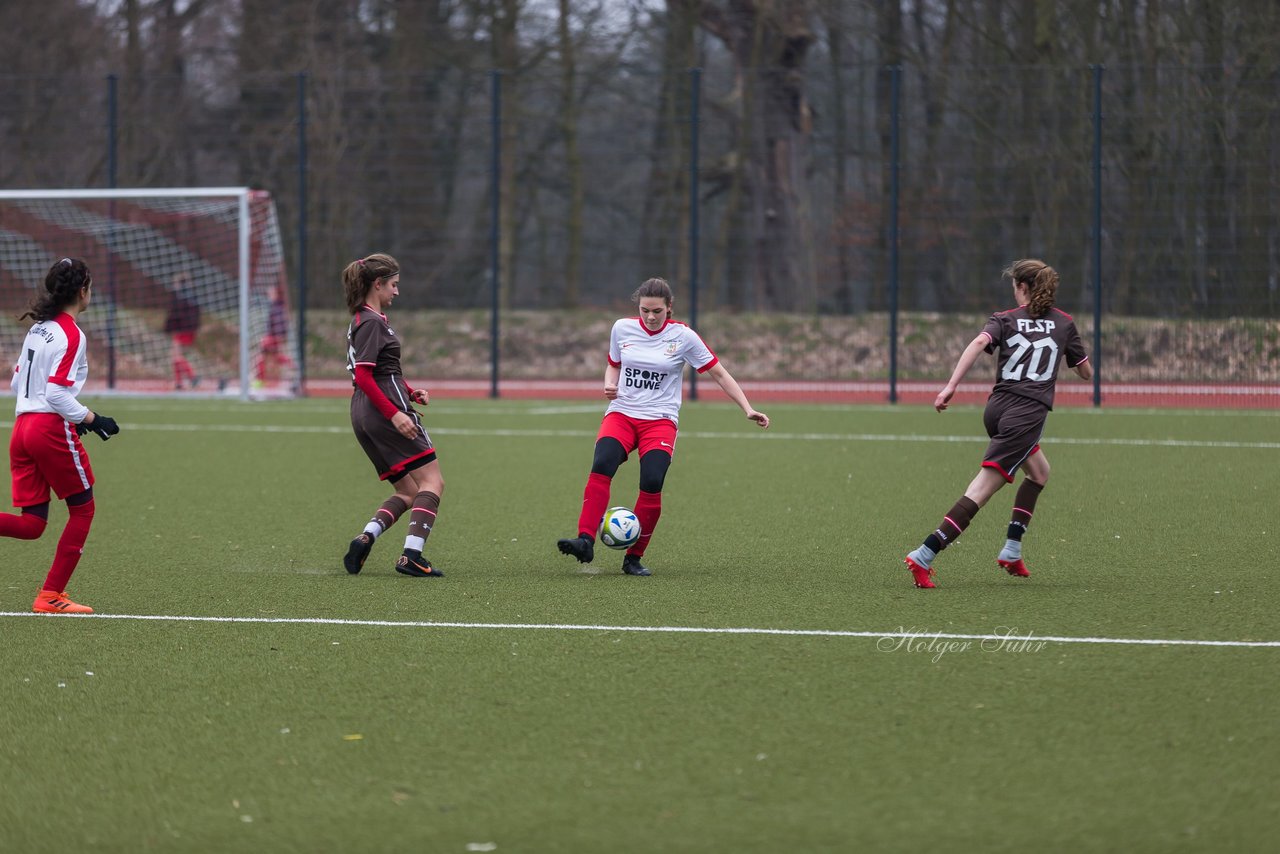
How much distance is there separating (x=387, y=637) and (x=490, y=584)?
4.24ft

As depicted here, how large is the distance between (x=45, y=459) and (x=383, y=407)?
1.58 metres

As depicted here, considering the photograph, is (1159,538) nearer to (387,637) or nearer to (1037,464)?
(1037,464)

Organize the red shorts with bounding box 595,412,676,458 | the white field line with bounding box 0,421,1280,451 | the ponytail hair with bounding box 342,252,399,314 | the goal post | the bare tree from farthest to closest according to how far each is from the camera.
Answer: the bare tree → the goal post → the white field line with bounding box 0,421,1280,451 → the red shorts with bounding box 595,412,676,458 → the ponytail hair with bounding box 342,252,399,314

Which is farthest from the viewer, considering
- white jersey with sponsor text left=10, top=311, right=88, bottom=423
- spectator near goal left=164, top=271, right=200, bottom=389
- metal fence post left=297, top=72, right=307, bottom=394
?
spectator near goal left=164, top=271, right=200, bottom=389

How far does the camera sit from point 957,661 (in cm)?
570

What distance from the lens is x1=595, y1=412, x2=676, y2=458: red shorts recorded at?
791cm

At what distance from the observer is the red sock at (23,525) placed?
22.3ft

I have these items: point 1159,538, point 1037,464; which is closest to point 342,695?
point 1037,464

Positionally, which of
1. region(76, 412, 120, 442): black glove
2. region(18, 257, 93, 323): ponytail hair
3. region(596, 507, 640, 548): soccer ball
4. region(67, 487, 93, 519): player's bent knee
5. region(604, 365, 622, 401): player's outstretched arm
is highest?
region(18, 257, 93, 323): ponytail hair

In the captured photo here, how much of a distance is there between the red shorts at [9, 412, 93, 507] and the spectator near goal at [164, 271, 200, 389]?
14.9 meters

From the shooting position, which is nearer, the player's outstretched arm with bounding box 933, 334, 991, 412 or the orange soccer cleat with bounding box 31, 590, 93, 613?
the orange soccer cleat with bounding box 31, 590, 93, 613

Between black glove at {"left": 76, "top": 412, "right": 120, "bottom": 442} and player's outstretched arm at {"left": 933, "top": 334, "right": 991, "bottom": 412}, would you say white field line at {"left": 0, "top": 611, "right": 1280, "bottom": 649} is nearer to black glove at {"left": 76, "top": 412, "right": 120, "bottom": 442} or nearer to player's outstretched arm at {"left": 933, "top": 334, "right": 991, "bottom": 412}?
black glove at {"left": 76, "top": 412, "right": 120, "bottom": 442}

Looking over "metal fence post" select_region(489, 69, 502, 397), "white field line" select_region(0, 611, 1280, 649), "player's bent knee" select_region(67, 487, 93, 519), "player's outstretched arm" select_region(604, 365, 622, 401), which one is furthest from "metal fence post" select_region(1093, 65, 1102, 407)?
"player's bent knee" select_region(67, 487, 93, 519)

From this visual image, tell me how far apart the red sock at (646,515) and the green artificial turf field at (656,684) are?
30cm
